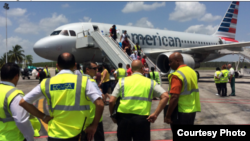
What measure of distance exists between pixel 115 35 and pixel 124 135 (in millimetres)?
12200

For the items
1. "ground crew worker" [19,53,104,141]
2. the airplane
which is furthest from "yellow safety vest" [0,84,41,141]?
the airplane

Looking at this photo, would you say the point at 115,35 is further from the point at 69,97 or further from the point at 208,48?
the point at 69,97

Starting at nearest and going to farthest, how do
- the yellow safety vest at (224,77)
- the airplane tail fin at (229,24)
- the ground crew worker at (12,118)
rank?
the ground crew worker at (12,118)
the yellow safety vest at (224,77)
the airplane tail fin at (229,24)

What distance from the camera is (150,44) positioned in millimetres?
18297

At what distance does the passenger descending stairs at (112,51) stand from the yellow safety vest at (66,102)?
31.9 feet

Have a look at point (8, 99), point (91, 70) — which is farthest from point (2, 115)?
point (91, 70)

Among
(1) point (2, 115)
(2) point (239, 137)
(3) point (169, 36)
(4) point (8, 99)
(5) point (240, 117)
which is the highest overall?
(3) point (169, 36)

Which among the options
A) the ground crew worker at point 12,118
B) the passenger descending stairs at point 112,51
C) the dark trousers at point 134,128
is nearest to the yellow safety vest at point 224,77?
the passenger descending stairs at point 112,51

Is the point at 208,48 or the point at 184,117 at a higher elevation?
the point at 208,48

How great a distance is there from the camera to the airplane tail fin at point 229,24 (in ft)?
91.1

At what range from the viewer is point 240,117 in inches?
248

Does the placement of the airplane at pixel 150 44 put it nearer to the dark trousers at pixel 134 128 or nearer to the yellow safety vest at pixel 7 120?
the dark trousers at pixel 134 128

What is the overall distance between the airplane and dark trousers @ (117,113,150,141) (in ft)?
37.6

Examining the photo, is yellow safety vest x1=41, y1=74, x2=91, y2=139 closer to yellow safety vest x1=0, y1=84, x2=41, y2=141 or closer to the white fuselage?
yellow safety vest x1=0, y1=84, x2=41, y2=141
